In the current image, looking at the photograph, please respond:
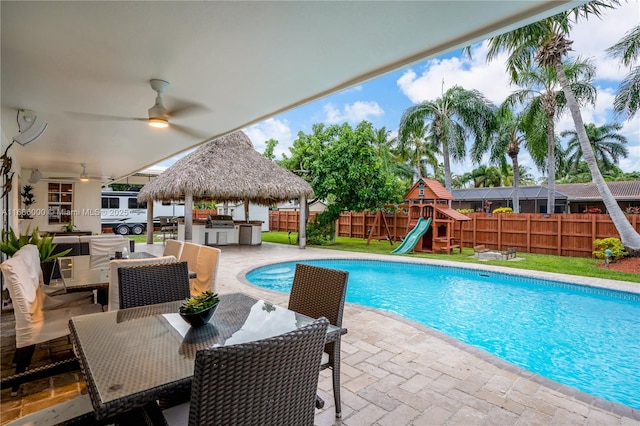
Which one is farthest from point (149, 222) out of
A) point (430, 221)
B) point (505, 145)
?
point (505, 145)

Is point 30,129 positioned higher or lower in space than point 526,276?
higher

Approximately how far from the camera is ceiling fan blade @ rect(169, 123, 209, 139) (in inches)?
168

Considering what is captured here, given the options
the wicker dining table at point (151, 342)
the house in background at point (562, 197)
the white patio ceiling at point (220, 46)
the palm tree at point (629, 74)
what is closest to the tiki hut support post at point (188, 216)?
the white patio ceiling at point (220, 46)

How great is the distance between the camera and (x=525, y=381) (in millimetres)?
2828

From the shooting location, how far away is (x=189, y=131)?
446 cm

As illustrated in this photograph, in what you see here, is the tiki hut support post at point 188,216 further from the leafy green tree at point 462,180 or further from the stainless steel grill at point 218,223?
the leafy green tree at point 462,180

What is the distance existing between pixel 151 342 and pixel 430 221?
38.3 ft

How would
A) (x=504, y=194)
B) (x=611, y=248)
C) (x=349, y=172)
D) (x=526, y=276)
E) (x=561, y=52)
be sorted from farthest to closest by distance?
(x=504, y=194) < (x=349, y=172) < (x=561, y=52) < (x=611, y=248) < (x=526, y=276)

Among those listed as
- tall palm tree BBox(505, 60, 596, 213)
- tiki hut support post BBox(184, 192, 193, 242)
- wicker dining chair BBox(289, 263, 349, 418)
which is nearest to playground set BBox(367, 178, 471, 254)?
tall palm tree BBox(505, 60, 596, 213)

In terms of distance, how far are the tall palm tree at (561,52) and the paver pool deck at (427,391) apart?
367 inches

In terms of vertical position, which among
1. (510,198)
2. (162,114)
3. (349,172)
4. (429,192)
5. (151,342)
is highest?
(349,172)

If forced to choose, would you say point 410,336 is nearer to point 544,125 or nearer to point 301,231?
point 301,231

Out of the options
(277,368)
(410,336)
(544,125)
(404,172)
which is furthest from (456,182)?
(277,368)

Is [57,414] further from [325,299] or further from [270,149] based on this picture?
[270,149]
